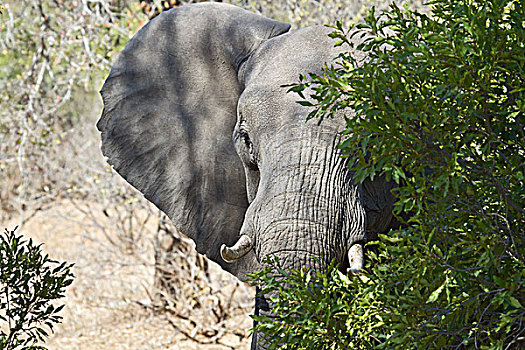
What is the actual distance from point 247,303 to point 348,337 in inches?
171

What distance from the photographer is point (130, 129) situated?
3.79 metres

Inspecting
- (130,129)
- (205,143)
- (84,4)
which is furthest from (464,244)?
(84,4)

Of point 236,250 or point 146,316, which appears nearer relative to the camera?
point 236,250

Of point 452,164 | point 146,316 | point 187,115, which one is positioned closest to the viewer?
point 452,164

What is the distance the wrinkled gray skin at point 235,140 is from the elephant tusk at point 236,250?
0.09ft

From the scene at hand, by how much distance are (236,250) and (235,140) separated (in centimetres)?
66

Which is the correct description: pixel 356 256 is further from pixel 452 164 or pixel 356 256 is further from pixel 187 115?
pixel 187 115

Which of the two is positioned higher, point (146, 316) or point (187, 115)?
point (187, 115)

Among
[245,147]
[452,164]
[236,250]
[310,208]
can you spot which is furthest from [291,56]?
[452,164]

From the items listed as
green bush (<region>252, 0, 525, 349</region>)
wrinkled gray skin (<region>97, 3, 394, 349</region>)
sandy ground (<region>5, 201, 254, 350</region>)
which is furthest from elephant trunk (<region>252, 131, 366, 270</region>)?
sandy ground (<region>5, 201, 254, 350</region>)

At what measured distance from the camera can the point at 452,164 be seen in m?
1.61

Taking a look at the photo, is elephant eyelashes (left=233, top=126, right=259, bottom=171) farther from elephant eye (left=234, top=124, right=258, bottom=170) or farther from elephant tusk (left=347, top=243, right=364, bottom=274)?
elephant tusk (left=347, top=243, right=364, bottom=274)

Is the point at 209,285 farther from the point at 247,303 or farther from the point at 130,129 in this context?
the point at 130,129

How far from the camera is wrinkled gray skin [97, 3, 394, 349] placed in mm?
2674
